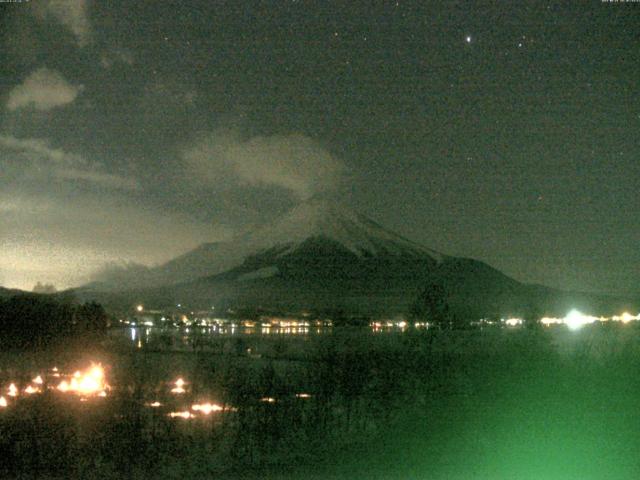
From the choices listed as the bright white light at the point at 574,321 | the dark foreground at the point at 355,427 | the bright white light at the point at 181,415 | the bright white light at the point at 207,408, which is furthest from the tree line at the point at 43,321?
the bright white light at the point at 574,321

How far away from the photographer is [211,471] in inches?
418

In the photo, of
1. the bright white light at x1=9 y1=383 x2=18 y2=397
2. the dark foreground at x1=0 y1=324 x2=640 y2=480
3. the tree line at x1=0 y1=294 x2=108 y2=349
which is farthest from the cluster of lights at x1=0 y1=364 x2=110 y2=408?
the tree line at x1=0 y1=294 x2=108 y2=349

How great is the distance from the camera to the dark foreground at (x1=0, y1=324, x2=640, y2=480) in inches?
423

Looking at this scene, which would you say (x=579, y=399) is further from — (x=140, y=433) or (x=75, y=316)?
(x=75, y=316)

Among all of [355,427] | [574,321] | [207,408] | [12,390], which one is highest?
[574,321]

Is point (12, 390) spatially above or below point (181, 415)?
above

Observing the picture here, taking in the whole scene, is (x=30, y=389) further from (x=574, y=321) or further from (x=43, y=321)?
(x=574, y=321)

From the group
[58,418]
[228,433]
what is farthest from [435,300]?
[58,418]

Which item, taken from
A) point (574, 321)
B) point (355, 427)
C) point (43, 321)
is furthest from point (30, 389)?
point (574, 321)

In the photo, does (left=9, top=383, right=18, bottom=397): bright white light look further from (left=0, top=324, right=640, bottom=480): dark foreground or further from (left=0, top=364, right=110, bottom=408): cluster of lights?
(left=0, top=324, right=640, bottom=480): dark foreground

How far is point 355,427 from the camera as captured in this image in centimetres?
1411

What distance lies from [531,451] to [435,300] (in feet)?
73.3

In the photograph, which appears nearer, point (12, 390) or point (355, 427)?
point (355, 427)

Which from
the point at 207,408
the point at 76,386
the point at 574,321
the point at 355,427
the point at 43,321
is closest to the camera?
the point at 355,427
